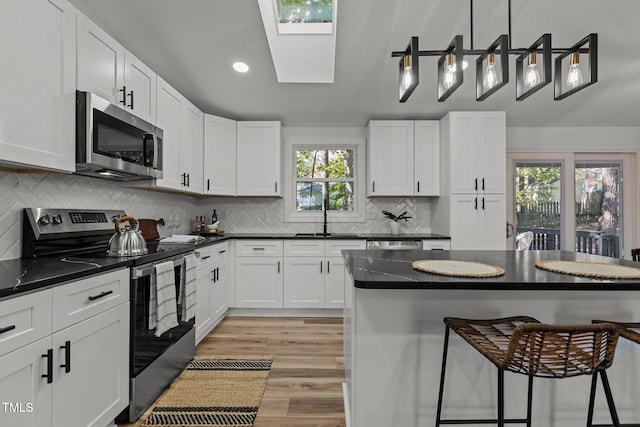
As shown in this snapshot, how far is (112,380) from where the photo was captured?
1750 mm

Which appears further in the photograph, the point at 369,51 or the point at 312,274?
the point at 312,274

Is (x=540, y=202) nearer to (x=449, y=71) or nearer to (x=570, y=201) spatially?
(x=570, y=201)

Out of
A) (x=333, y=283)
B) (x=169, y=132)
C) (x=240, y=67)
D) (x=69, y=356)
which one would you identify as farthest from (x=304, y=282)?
(x=69, y=356)

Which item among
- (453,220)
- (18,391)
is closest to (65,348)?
(18,391)

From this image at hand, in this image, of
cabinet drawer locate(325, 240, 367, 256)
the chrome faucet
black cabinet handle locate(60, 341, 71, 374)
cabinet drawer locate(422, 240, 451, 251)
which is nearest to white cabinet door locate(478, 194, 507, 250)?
cabinet drawer locate(422, 240, 451, 251)

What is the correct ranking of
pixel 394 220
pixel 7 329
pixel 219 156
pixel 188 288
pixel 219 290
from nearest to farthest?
pixel 7 329 < pixel 188 288 < pixel 219 290 < pixel 219 156 < pixel 394 220

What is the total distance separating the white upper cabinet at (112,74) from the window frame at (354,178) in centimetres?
206

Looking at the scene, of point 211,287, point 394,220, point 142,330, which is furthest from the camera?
point 394,220

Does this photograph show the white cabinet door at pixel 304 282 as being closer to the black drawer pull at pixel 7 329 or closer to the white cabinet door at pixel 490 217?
the white cabinet door at pixel 490 217

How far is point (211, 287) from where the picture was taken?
10.7 ft

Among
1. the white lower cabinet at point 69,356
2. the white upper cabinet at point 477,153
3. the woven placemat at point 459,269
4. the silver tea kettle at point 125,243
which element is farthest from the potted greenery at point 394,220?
the white lower cabinet at point 69,356

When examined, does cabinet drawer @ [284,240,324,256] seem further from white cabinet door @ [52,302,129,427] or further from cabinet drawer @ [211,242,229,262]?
white cabinet door @ [52,302,129,427]

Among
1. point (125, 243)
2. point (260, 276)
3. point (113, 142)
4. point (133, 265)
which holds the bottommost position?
point (260, 276)

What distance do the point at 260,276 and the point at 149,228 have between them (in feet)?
4.23
